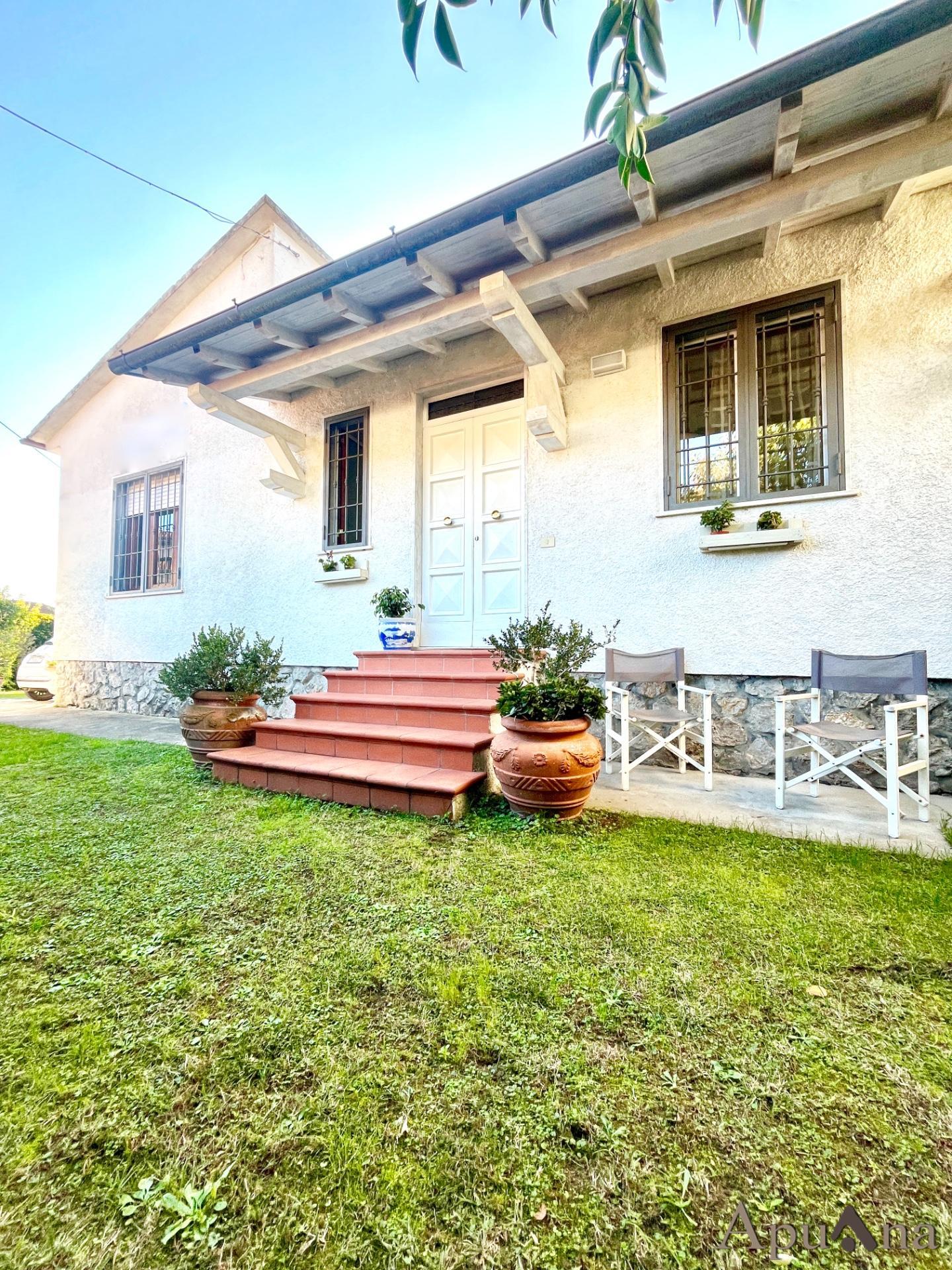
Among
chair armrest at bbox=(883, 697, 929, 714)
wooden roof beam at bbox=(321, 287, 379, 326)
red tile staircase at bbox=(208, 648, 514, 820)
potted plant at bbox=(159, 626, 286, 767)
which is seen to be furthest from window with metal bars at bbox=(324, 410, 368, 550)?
chair armrest at bbox=(883, 697, 929, 714)

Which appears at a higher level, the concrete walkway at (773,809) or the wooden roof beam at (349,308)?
the wooden roof beam at (349,308)

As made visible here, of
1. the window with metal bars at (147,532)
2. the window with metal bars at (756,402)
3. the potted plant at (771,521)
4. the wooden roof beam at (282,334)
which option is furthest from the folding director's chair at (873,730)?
the window with metal bars at (147,532)

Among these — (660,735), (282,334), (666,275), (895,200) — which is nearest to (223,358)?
(282,334)

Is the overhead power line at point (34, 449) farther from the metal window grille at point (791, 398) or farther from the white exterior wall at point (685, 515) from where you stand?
the metal window grille at point (791, 398)

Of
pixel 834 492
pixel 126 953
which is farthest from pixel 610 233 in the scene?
pixel 126 953

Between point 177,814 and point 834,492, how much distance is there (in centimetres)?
477

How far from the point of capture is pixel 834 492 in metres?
3.54

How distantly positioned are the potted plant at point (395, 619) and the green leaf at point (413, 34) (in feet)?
13.8

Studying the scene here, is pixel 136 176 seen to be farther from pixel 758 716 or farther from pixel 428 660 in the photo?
pixel 758 716

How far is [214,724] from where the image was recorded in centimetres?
388

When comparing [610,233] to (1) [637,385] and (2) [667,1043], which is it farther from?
(2) [667,1043]

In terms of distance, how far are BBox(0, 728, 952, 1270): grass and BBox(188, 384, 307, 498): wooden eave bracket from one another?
4.43 meters

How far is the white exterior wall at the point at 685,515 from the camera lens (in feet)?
11.0

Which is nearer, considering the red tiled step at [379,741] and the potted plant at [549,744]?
the potted plant at [549,744]
